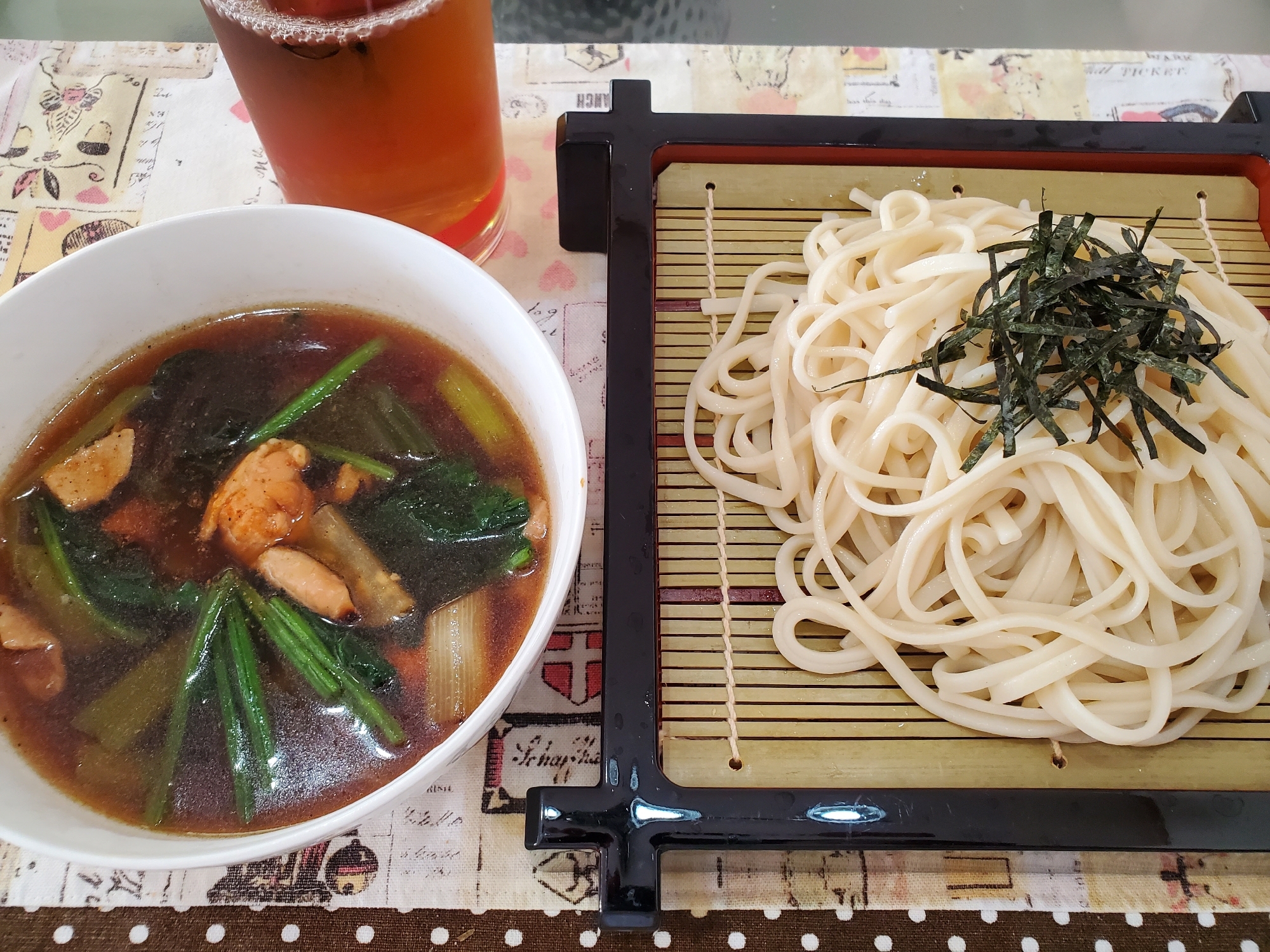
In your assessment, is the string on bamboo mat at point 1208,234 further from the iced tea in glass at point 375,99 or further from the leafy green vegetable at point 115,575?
the leafy green vegetable at point 115,575

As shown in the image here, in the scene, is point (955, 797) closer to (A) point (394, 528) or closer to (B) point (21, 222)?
(A) point (394, 528)

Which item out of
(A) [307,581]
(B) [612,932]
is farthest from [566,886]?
(A) [307,581]

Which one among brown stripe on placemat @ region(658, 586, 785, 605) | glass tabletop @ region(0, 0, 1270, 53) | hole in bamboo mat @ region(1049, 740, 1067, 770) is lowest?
hole in bamboo mat @ region(1049, 740, 1067, 770)

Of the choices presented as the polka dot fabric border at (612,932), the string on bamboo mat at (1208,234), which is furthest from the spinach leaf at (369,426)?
the string on bamboo mat at (1208,234)

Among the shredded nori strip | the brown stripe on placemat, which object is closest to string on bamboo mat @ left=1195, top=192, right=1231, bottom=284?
the shredded nori strip

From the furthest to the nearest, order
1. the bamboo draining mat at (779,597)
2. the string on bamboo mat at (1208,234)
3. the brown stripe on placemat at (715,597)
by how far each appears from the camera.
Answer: the string on bamboo mat at (1208,234) → the brown stripe on placemat at (715,597) → the bamboo draining mat at (779,597)

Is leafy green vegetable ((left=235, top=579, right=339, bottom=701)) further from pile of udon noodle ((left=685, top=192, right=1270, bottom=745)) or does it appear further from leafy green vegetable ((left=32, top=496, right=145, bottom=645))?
pile of udon noodle ((left=685, top=192, right=1270, bottom=745))

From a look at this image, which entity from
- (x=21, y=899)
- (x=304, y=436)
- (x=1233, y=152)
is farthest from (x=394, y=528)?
(x=1233, y=152)
